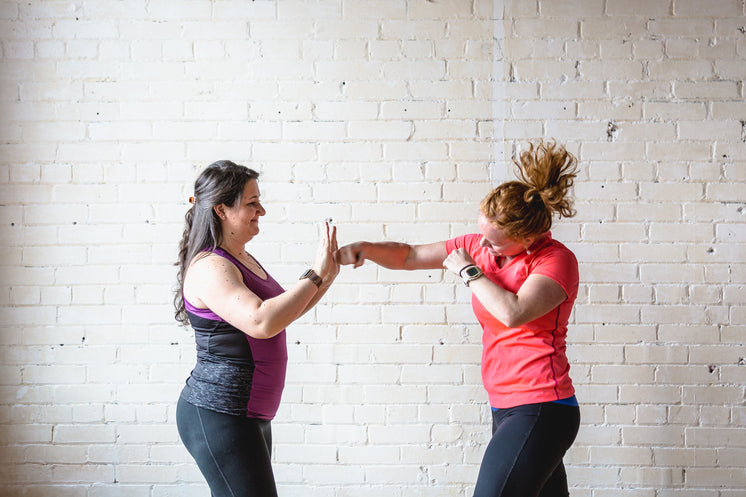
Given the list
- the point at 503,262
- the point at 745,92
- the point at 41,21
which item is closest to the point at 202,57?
the point at 41,21

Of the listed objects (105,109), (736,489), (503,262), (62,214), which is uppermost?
(105,109)

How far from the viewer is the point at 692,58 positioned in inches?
112

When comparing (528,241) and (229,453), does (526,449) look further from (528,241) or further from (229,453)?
(229,453)

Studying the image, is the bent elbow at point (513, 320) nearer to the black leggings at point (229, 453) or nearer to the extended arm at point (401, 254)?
the extended arm at point (401, 254)

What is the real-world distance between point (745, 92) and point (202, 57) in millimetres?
2679

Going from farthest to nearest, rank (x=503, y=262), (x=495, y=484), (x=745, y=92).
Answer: (x=745, y=92)
(x=503, y=262)
(x=495, y=484)

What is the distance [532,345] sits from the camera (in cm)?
200

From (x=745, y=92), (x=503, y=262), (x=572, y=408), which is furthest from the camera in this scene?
(x=745, y=92)

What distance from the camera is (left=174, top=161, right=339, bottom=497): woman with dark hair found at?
73.0 inches

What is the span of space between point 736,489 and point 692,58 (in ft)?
6.99

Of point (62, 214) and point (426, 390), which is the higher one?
point (62, 214)

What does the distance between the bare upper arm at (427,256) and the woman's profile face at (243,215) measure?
665 millimetres

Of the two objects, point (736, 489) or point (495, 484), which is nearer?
point (495, 484)

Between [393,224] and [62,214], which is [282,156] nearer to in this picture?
[393,224]
